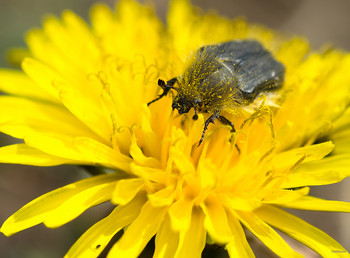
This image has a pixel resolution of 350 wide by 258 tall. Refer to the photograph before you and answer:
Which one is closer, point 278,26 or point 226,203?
point 226,203

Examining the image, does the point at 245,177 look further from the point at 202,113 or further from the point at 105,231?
the point at 105,231

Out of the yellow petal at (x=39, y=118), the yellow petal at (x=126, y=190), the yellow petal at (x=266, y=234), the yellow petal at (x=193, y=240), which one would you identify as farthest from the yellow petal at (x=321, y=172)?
the yellow petal at (x=39, y=118)

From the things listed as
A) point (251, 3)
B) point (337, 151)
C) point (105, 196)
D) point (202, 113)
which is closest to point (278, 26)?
point (251, 3)

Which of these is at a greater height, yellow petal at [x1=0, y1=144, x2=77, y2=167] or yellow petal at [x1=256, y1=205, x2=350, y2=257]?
yellow petal at [x1=0, y1=144, x2=77, y2=167]

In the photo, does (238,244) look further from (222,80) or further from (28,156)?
(28,156)

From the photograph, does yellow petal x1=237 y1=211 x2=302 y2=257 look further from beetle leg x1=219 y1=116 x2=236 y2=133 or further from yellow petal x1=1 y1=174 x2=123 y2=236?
yellow petal x1=1 y1=174 x2=123 y2=236

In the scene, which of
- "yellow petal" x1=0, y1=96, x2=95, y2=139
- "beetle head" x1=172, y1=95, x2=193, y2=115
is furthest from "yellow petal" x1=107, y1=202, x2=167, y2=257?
"yellow petal" x1=0, y1=96, x2=95, y2=139
